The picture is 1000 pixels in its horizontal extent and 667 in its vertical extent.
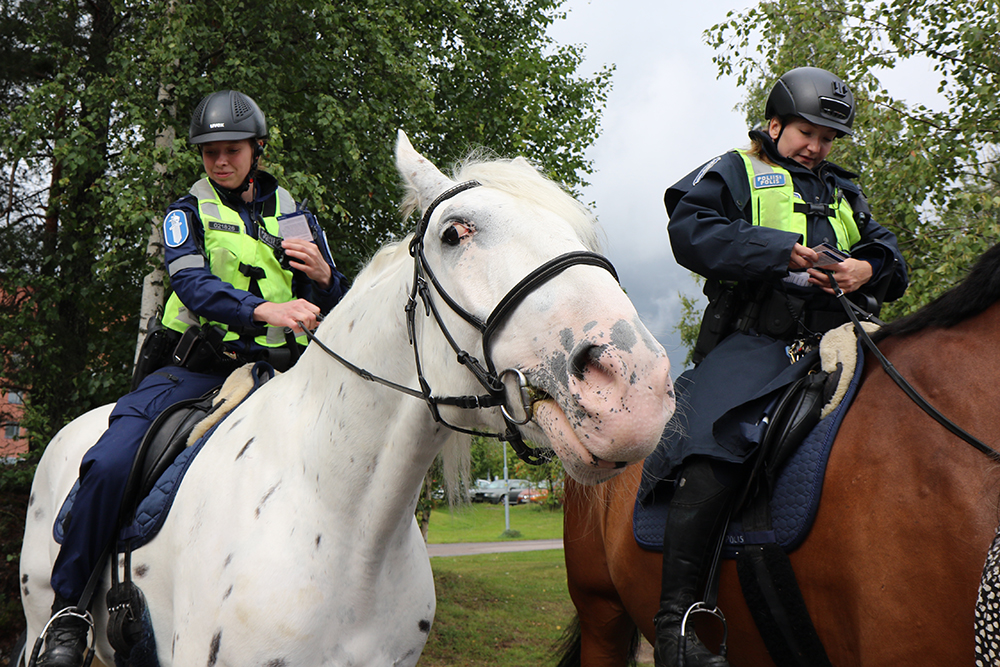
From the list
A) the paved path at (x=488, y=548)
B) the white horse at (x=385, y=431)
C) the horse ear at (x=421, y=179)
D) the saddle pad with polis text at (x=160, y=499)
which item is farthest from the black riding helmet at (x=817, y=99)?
the paved path at (x=488, y=548)

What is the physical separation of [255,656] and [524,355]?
135 centimetres

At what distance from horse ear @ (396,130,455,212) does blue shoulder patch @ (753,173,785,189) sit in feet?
5.93

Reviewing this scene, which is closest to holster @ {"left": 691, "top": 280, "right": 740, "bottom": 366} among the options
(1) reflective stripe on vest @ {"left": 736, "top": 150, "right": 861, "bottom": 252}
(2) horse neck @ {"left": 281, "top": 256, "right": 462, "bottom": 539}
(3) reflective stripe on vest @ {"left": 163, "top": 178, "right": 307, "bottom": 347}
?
(1) reflective stripe on vest @ {"left": 736, "top": 150, "right": 861, "bottom": 252}

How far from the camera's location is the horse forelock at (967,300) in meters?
2.71

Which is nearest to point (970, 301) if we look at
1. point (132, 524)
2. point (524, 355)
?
point (524, 355)

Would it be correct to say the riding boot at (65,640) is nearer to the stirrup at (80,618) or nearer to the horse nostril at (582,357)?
the stirrup at (80,618)

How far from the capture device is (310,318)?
115 inches

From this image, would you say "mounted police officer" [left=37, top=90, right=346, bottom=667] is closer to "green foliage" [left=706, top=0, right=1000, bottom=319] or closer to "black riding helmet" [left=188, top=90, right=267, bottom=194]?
"black riding helmet" [left=188, top=90, right=267, bottom=194]

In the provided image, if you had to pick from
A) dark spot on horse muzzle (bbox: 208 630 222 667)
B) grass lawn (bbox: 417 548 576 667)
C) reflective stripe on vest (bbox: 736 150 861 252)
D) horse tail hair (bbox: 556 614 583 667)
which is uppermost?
reflective stripe on vest (bbox: 736 150 861 252)

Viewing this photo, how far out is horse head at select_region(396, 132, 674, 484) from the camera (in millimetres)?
1737

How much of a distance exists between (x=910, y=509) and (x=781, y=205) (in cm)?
156

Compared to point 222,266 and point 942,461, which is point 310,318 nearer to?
point 222,266

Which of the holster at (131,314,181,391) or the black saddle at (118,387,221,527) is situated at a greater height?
the holster at (131,314,181,391)

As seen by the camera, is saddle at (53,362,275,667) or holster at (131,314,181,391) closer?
saddle at (53,362,275,667)
